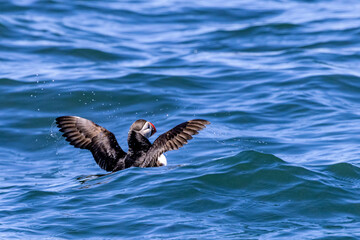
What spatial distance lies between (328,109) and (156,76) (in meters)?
3.58

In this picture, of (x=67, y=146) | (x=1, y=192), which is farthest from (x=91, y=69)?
(x=1, y=192)

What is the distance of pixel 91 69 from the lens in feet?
44.2

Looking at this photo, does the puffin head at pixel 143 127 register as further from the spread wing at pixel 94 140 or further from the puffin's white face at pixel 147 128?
the spread wing at pixel 94 140

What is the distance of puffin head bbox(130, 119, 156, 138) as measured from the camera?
828 cm

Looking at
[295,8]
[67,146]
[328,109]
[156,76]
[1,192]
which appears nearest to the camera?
[1,192]

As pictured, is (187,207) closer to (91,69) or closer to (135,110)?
(135,110)

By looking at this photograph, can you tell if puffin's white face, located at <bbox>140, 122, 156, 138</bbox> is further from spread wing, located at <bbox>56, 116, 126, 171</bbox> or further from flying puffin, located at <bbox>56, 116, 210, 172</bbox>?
spread wing, located at <bbox>56, 116, 126, 171</bbox>

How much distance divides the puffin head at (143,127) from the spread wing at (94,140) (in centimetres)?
33

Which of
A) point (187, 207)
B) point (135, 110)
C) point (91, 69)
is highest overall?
point (91, 69)

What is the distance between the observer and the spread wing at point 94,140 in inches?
325

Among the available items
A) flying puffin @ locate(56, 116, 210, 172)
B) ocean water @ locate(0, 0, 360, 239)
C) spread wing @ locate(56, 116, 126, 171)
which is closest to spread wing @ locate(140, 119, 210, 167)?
flying puffin @ locate(56, 116, 210, 172)

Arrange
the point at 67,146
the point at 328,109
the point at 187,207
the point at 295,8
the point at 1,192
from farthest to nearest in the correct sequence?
1. the point at 295,8
2. the point at 328,109
3. the point at 67,146
4. the point at 1,192
5. the point at 187,207

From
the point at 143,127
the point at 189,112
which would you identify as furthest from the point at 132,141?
the point at 189,112

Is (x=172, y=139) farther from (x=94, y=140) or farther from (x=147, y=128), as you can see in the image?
(x=94, y=140)
